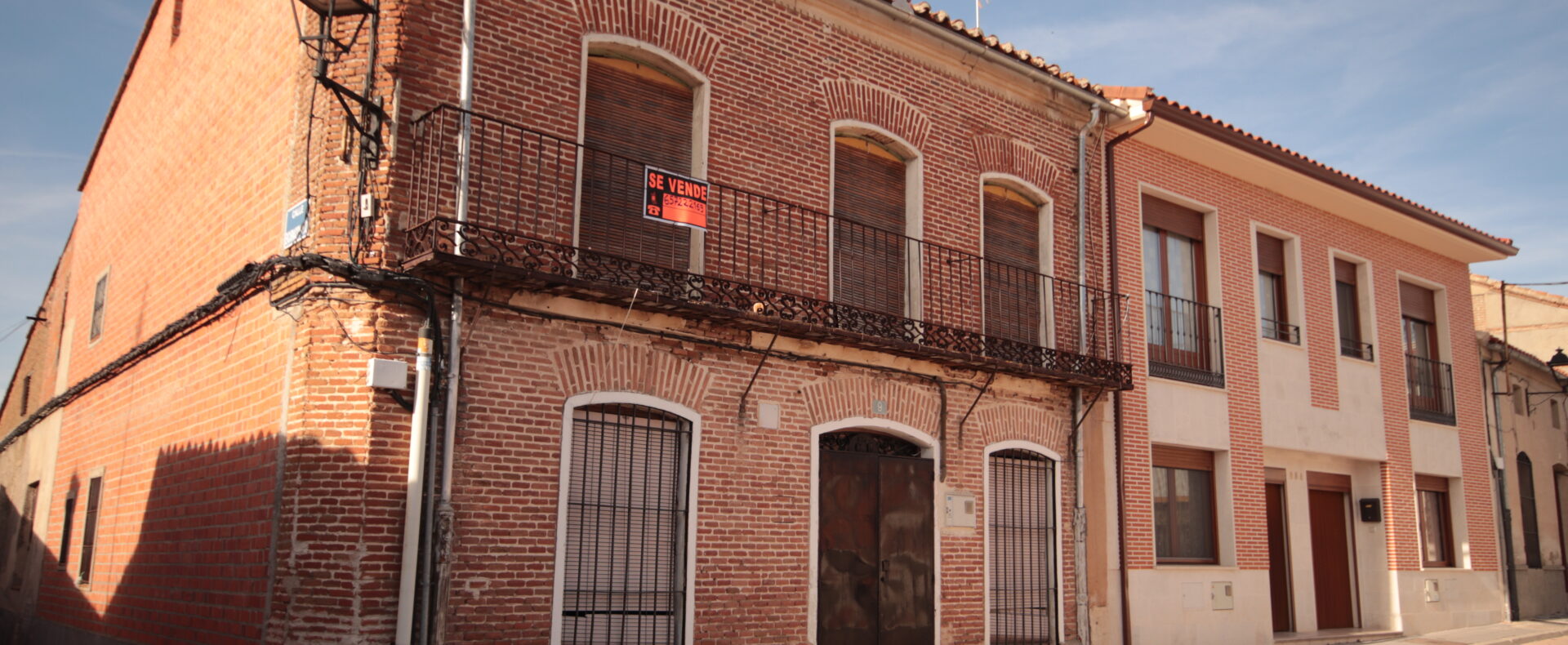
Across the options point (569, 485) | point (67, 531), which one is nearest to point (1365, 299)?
point (569, 485)

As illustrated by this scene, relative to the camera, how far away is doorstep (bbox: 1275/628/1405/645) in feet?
48.3

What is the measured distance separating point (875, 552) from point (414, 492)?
4.42 meters

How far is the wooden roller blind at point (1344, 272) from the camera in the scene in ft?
56.2

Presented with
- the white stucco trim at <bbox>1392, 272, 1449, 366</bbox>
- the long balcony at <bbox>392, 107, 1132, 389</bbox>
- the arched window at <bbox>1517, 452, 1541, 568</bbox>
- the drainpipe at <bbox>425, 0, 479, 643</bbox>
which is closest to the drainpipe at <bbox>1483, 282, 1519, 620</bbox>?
the arched window at <bbox>1517, 452, 1541, 568</bbox>

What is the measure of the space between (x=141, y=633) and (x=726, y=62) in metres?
6.97

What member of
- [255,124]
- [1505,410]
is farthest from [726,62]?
[1505,410]

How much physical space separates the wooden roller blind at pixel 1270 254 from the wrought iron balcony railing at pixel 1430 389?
326cm

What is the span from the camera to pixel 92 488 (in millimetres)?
12680

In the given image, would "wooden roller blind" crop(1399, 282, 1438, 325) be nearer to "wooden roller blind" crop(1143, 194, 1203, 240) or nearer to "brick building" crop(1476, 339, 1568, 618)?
"brick building" crop(1476, 339, 1568, 618)

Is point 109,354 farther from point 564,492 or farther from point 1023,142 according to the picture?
point 1023,142

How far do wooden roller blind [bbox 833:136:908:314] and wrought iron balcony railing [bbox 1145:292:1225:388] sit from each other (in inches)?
155

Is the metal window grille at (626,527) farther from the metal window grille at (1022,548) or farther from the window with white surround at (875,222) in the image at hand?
the metal window grille at (1022,548)

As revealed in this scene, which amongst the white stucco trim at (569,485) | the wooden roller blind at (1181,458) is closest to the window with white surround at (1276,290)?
the wooden roller blind at (1181,458)

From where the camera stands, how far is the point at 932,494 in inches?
445
